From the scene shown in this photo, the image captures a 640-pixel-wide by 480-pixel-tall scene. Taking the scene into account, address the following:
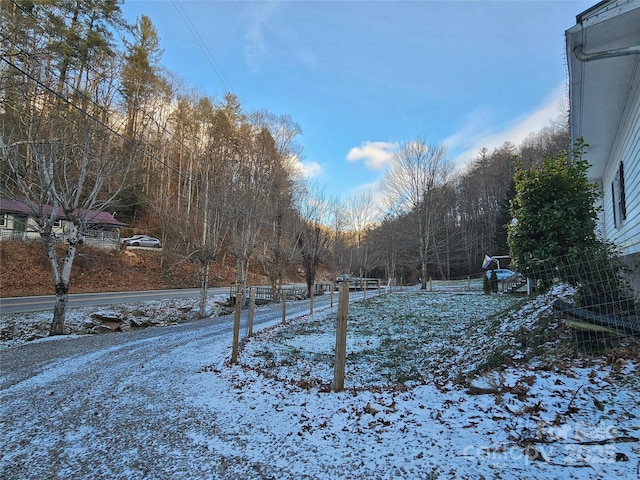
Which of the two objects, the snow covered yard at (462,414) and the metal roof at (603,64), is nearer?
the snow covered yard at (462,414)

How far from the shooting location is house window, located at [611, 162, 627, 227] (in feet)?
24.4

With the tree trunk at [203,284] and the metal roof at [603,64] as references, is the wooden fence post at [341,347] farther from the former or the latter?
the tree trunk at [203,284]

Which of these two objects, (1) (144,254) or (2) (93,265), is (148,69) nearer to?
(2) (93,265)

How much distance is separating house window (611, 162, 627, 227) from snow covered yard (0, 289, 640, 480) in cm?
413

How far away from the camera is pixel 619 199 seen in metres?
7.93

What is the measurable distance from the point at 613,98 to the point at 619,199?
2.87 meters

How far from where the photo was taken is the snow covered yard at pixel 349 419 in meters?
2.35

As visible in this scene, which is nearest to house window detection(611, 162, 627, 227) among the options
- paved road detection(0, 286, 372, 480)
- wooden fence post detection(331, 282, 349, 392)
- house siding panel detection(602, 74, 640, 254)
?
house siding panel detection(602, 74, 640, 254)

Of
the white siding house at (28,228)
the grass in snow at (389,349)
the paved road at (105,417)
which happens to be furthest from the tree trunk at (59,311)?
the grass in snow at (389,349)

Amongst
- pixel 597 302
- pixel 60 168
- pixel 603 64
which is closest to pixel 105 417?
pixel 597 302

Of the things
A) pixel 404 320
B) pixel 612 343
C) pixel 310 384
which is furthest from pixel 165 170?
pixel 612 343

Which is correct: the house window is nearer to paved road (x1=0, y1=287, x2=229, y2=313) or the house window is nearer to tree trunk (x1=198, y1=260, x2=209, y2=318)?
tree trunk (x1=198, y1=260, x2=209, y2=318)

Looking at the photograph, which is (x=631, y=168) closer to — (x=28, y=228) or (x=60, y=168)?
(x=60, y=168)

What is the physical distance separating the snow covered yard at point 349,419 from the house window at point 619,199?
13.6ft
